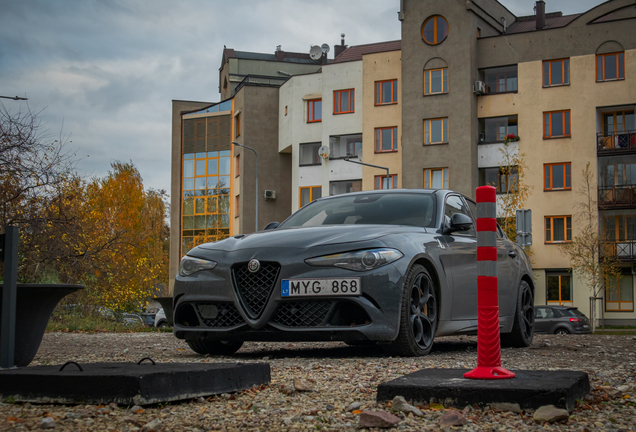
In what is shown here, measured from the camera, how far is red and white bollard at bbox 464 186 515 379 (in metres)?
4.47

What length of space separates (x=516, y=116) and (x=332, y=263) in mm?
40888

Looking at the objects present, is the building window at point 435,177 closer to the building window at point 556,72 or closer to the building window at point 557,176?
the building window at point 557,176

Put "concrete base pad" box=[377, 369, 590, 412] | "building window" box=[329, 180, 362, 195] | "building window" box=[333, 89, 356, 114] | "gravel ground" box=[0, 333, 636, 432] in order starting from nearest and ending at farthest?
"gravel ground" box=[0, 333, 636, 432] < "concrete base pad" box=[377, 369, 590, 412] < "building window" box=[333, 89, 356, 114] < "building window" box=[329, 180, 362, 195]

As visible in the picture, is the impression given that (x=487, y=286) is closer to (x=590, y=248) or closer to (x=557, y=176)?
(x=590, y=248)

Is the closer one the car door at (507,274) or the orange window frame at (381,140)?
the car door at (507,274)

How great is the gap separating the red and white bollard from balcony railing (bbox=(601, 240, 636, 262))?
39501 millimetres

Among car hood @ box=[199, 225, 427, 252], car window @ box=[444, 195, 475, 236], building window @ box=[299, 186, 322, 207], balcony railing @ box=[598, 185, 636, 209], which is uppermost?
building window @ box=[299, 186, 322, 207]

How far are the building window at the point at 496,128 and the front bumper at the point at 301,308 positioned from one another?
132ft

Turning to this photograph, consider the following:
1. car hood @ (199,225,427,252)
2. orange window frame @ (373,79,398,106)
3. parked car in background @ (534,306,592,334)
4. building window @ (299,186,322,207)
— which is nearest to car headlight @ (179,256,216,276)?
car hood @ (199,225,427,252)

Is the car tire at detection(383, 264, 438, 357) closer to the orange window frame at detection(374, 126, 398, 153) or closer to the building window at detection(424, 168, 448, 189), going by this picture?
the building window at detection(424, 168, 448, 189)

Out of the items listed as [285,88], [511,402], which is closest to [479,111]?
[285,88]

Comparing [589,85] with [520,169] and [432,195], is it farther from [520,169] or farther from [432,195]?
[432,195]

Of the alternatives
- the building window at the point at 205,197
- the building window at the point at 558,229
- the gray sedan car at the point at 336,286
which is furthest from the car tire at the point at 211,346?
the building window at the point at 205,197

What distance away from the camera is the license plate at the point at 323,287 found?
→ 6.31 metres
